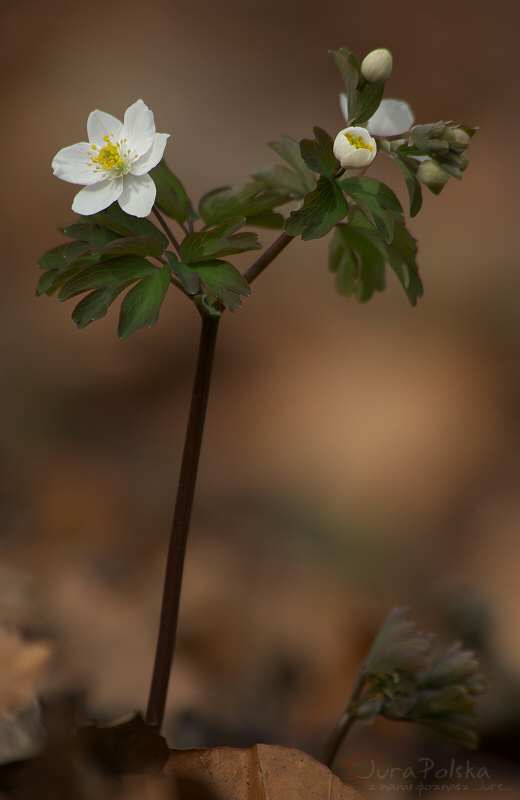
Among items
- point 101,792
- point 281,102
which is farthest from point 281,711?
point 281,102

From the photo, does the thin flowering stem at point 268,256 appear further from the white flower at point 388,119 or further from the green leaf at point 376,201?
the white flower at point 388,119

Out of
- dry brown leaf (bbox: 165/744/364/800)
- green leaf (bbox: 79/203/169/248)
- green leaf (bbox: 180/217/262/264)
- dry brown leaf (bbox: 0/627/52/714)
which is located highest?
green leaf (bbox: 180/217/262/264)

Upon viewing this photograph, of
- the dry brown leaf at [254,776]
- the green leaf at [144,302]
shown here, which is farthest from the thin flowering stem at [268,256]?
the dry brown leaf at [254,776]

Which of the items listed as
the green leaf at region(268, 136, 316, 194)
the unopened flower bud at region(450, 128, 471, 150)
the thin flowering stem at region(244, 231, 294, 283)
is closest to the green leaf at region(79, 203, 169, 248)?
the thin flowering stem at region(244, 231, 294, 283)

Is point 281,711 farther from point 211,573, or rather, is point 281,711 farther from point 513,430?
point 513,430

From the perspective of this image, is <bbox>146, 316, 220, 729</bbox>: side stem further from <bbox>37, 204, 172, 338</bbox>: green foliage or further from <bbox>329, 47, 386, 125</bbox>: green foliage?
<bbox>329, 47, 386, 125</bbox>: green foliage

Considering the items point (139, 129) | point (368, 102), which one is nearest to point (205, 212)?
point (139, 129)
